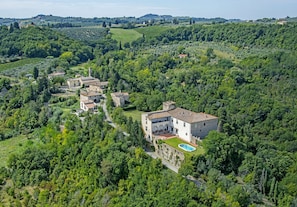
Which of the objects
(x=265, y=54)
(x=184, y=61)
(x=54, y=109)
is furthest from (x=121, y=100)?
(x=265, y=54)

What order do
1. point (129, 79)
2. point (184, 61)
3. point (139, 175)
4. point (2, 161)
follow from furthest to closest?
point (184, 61) < point (129, 79) < point (2, 161) < point (139, 175)

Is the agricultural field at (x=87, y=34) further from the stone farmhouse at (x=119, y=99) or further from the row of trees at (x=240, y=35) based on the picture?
the stone farmhouse at (x=119, y=99)

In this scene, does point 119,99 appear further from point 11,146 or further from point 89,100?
point 11,146

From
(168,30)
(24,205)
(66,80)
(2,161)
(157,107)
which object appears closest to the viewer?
(24,205)

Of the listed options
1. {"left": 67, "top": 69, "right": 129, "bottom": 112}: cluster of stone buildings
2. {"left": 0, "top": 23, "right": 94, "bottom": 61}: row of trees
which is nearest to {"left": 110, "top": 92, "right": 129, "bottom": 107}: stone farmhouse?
{"left": 67, "top": 69, "right": 129, "bottom": 112}: cluster of stone buildings

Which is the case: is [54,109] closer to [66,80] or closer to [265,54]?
[66,80]

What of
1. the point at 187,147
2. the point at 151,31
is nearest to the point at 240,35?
the point at 151,31
